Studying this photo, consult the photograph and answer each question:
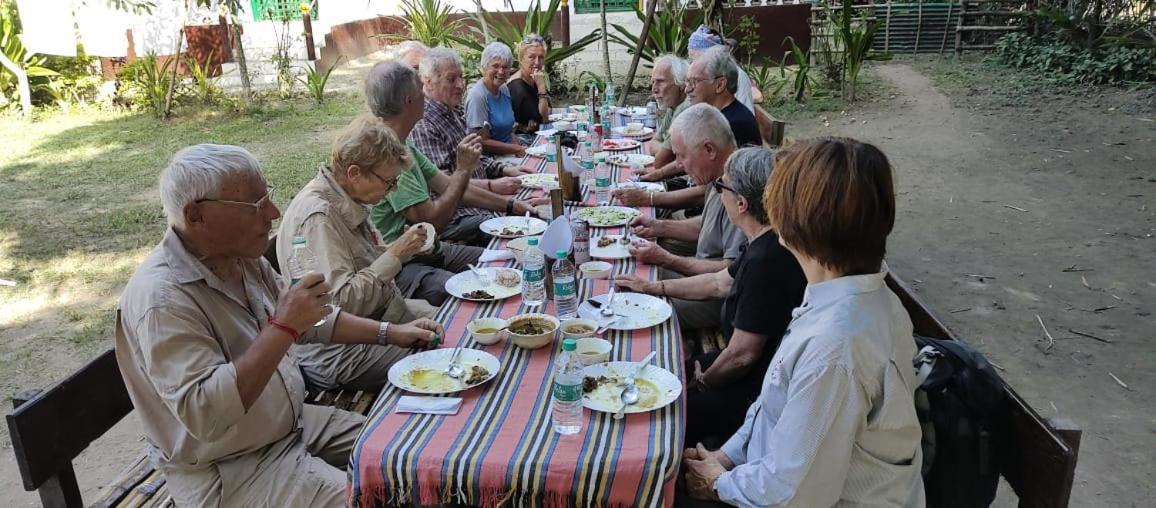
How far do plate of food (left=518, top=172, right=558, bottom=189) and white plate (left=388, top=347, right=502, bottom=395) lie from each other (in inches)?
103

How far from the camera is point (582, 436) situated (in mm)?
2115

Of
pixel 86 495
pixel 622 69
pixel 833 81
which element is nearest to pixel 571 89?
pixel 622 69

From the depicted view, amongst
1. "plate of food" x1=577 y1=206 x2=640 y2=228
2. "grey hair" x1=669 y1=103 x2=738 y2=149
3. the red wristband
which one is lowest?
"plate of food" x1=577 y1=206 x2=640 y2=228

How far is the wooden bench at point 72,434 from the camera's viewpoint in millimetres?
2107

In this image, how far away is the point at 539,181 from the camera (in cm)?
527

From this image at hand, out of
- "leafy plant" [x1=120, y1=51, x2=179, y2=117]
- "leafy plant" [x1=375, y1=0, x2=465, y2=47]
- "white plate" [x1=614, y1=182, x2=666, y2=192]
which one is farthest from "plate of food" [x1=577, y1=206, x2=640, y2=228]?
"leafy plant" [x1=120, y1=51, x2=179, y2=117]

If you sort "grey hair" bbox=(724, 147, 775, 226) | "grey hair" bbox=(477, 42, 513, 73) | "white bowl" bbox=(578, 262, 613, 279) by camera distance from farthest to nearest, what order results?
"grey hair" bbox=(477, 42, 513, 73), "white bowl" bbox=(578, 262, 613, 279), "grey hair" bbox=(724, 147, 775, 226)

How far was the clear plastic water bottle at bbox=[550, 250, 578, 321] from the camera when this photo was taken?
2857mm

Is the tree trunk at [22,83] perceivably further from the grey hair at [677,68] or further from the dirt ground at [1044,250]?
the grey hair at [677,68]

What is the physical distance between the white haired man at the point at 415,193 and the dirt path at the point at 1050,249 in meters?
3.03

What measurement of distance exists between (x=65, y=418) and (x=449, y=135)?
346 centimetres

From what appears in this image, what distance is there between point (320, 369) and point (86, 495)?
1.50m

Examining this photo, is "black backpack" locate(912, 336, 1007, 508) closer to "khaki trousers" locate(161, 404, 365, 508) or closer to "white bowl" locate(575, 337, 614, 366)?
"white bowl" locate(575, 337, 614, 366)

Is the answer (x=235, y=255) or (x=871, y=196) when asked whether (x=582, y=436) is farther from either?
(x=235, y=255)
